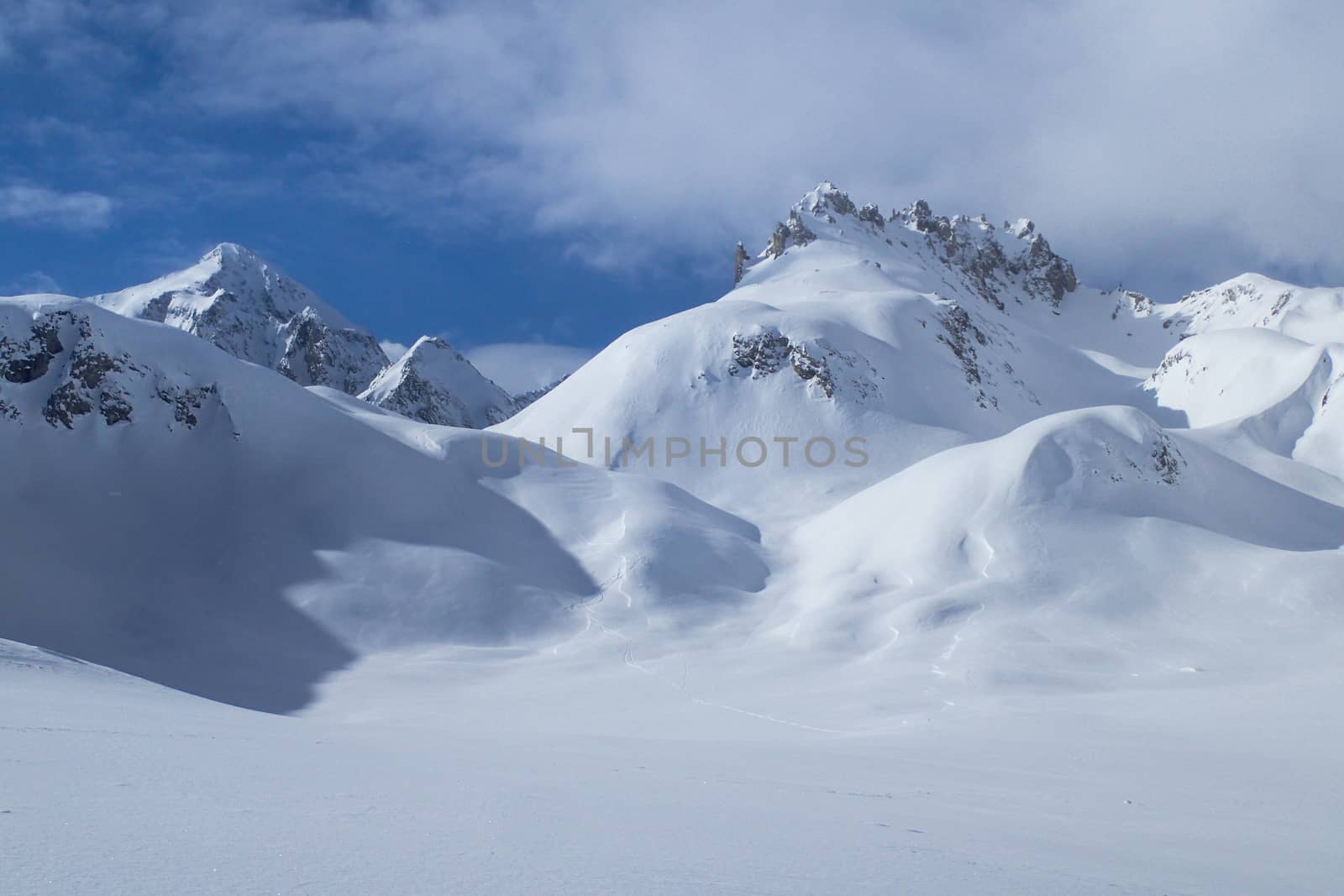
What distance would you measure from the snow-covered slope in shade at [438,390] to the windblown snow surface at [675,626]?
171ft

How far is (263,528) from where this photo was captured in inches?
1288

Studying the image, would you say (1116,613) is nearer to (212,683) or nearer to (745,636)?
(745,636)

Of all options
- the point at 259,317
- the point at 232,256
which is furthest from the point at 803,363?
the point at 232,256

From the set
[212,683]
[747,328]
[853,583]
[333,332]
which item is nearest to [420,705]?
[212,683]

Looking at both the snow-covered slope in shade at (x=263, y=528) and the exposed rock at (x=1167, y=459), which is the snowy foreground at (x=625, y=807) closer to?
the snow-covered slope in shade at (x=263, y=528)

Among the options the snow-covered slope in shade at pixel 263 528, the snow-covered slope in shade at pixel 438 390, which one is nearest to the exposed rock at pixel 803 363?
the snow-covered slope in shade at pixel 263 528

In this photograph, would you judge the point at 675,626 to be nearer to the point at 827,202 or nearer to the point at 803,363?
the point at 803,363

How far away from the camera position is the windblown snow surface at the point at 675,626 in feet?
18.0

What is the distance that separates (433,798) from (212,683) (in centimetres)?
2068

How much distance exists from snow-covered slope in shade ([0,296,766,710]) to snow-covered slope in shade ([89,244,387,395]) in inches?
3209

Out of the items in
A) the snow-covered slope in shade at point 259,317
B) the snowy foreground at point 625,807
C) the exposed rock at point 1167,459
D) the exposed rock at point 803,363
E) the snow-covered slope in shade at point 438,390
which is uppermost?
the snow-covered slope in shade at point 259,317

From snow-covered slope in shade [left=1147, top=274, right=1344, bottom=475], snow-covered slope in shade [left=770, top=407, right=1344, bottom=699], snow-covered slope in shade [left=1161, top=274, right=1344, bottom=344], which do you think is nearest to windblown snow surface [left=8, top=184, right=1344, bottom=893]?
snow-covered slope in shade [left=770, top=407, right=1344, bottom=699]

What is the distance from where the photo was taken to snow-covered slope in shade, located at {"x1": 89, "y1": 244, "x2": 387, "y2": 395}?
131250 mm

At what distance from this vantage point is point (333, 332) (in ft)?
465
